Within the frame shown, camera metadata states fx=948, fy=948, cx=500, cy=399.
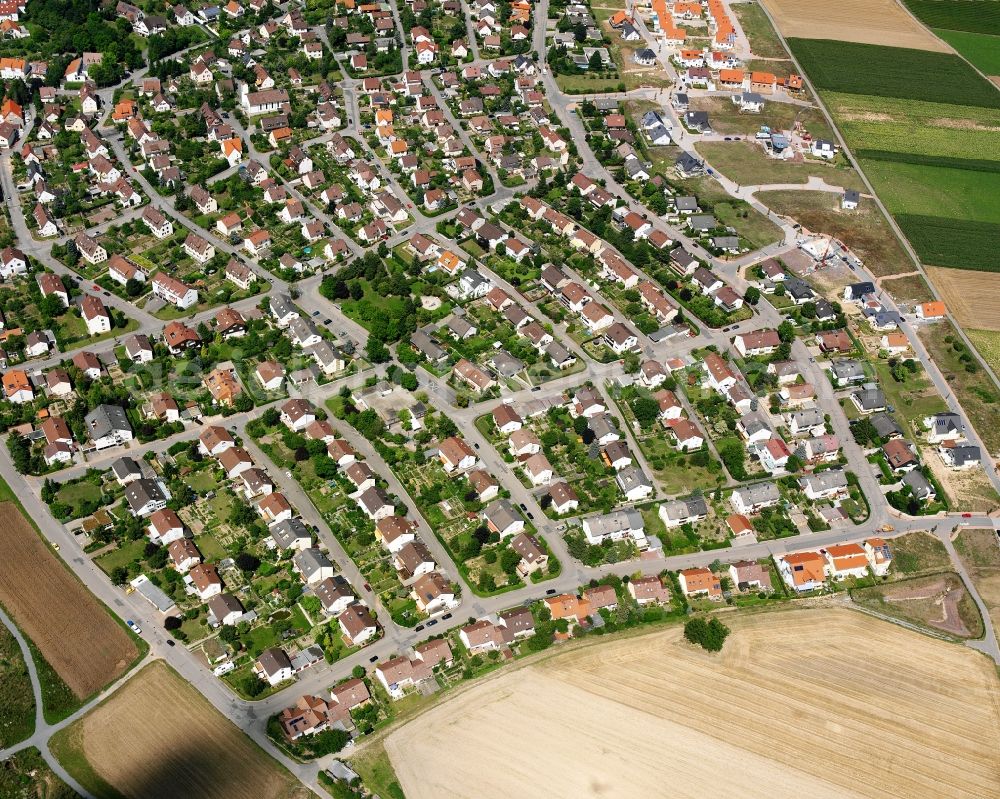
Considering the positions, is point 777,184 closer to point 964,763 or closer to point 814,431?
point 814,431

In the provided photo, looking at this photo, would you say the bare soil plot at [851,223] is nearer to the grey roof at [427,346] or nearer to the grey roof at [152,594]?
the grey roof at [427,346]

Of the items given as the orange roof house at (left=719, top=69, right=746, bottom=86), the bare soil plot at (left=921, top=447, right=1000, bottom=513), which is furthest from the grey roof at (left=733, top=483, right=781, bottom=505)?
the orange roof house at (left=719, top=69, right=746, bottom=86)

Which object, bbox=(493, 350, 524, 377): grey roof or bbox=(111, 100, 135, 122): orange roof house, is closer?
bbox=(493, 350, 524, 377): grey roof

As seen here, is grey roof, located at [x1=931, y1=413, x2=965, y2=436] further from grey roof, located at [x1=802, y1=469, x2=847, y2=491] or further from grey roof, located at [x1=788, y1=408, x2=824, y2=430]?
Answer: grey roof, located at [x1=802, y1=469, x2=847, y2=491]

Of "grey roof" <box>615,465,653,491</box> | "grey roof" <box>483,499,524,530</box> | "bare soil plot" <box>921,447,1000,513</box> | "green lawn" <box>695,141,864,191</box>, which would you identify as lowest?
"bare soil plot" <box>921,447,1000,513</box>

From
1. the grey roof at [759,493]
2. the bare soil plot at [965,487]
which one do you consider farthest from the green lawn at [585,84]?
the grey roof at [759,493]

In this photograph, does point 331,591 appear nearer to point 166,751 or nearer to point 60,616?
point 166,751

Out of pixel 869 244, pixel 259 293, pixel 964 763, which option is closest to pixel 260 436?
pixel 259 293

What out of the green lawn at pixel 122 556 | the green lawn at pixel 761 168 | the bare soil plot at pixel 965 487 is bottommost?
the bare soil plot at pixel 965 487
